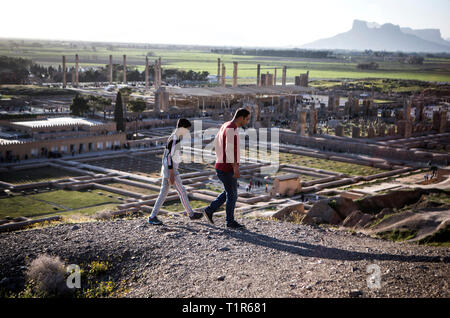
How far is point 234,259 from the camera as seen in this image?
6527mm

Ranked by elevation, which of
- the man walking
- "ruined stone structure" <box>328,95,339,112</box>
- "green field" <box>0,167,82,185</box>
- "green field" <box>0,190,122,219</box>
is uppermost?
the man walking

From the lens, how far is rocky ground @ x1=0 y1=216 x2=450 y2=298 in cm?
548

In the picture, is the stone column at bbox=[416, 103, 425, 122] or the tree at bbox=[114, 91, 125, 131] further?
the stone column at bbox=[416, 103, 425, 122]

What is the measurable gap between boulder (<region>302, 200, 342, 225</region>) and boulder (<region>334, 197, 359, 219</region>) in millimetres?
135

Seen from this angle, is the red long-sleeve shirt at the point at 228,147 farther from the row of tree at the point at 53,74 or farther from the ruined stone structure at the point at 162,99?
the row of tree at the point at 53,74

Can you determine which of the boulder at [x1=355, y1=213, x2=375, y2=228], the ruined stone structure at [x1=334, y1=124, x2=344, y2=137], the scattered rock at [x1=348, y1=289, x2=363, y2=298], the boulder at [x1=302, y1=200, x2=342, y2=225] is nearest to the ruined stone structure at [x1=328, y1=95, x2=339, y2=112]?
the ruined stone structure at [x1=334, y1=124, x2=344, y2=137]

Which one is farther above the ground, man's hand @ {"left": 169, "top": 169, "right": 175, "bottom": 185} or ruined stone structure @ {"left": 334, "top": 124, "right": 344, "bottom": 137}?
man's hand @ {"left": 169, "top": 169, "right": 175, "bottom": 185}

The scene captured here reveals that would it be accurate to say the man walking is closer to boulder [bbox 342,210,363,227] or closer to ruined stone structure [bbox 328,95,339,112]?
boulder [bbox 342,210,363,227]

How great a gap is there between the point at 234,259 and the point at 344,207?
664 centimetres

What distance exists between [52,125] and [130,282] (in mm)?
28404

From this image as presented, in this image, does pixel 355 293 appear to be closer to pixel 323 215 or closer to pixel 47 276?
pixel 47 276

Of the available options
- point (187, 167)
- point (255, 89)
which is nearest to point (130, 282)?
point (187, 167)

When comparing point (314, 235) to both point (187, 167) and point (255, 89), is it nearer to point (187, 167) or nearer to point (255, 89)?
point (187, 167)
